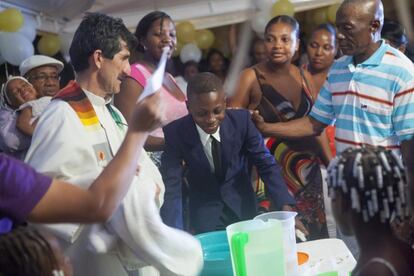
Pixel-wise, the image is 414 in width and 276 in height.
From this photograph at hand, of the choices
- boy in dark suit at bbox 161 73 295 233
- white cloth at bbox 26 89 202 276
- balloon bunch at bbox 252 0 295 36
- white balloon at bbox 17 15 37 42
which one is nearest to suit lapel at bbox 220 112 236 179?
boy in dark suit at bbox 161 73 295 233

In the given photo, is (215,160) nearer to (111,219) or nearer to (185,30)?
(111,219)

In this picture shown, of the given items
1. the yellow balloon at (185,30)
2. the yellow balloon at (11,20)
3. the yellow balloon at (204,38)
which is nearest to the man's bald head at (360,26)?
the yellow balloon at (185,30)

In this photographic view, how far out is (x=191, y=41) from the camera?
4.67 metres

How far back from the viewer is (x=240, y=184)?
6.94ft

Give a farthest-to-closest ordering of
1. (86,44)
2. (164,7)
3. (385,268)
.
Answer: (164,7) → (86,44) → (385,268)

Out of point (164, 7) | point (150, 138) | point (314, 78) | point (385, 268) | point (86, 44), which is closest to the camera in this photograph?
point (385, 268)

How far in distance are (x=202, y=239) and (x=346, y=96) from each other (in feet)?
3.02

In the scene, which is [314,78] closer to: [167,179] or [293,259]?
[167,179]

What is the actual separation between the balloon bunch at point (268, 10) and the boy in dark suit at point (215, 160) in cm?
139

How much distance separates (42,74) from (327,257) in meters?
2.56

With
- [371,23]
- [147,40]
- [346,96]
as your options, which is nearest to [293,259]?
[346,96]

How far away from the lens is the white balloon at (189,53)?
4.80m

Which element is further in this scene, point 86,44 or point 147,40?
point 147,40

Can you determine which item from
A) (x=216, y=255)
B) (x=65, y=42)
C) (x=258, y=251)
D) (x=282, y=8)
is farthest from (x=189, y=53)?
(x=258, y=251)
